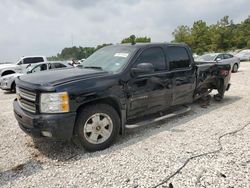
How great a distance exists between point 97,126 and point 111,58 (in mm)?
1502

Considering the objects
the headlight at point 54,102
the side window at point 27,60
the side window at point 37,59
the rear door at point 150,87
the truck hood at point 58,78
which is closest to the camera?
the headlight at point 54,102

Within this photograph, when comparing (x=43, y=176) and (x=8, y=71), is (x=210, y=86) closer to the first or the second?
(x=43, y=176)

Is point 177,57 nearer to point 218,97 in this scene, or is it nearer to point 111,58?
point 111,58

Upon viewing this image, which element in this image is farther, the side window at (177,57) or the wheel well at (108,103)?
the side window at (177,57)

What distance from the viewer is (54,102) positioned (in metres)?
3.47

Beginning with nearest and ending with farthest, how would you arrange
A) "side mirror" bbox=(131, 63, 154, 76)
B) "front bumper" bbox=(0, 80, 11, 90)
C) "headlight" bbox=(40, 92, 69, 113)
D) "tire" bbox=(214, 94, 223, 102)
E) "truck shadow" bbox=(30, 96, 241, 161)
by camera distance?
"headlight" bbox=(40, 92, 69, 113) < "truck shadow" bbox=(30, 96, 241, 161) < "side mirror" bbox=(131, 63, 154, 76) < "tire" bbox=(214, 94, 223, 102) < "front bumper" bbox=(0, 80, 11, 90)

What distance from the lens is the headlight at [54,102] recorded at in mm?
3461

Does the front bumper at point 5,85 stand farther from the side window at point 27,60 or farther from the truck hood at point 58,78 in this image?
the truck hood at point 58,78

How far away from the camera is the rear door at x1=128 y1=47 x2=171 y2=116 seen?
4.38m

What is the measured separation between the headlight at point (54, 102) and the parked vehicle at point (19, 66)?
466 inches

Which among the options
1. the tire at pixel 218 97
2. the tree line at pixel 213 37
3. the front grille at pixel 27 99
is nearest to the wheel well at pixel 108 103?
the front grille at pixel 27 99

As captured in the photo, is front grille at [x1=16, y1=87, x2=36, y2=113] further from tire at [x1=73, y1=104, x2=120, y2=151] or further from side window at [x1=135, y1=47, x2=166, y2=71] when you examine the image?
side window at [x1=135, y1=47, x2=166, y2=71]

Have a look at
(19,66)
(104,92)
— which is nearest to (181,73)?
(104,92)

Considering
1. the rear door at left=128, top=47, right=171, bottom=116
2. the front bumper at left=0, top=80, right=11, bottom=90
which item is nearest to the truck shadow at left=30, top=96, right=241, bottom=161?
the rear door at left=128, top=47, right=171, bottom=116
